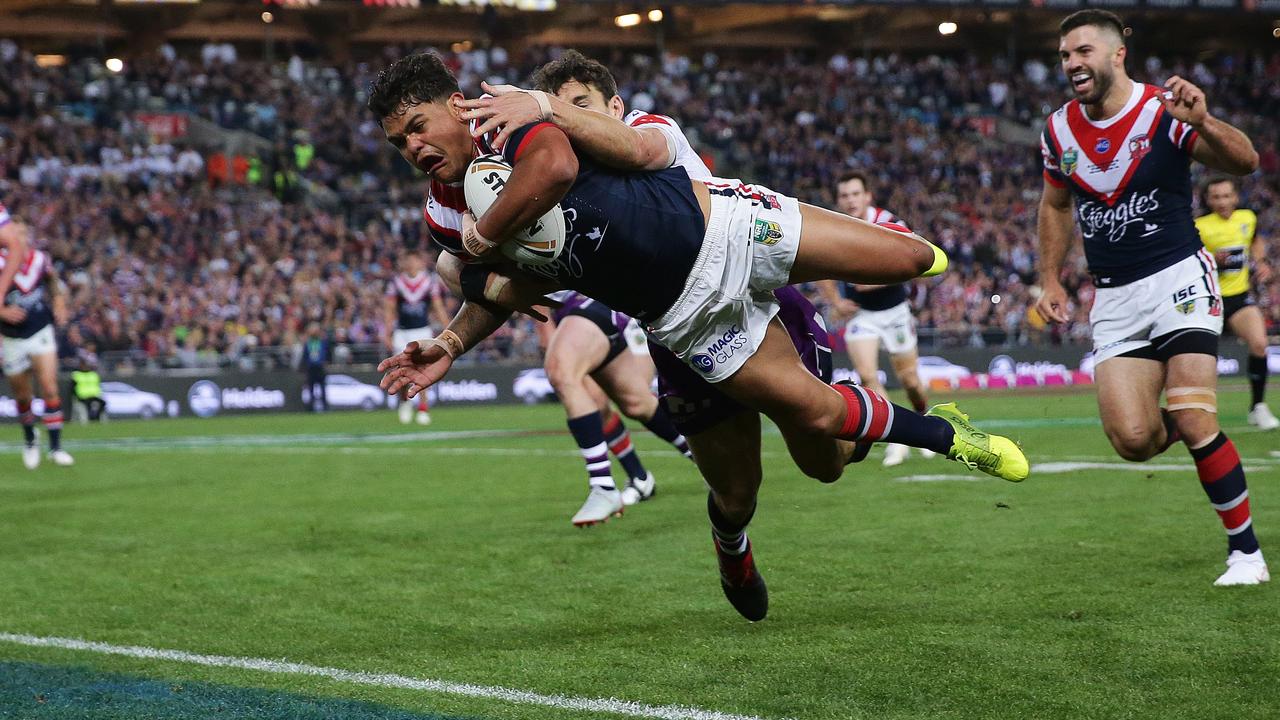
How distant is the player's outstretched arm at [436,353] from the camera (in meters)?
4.74

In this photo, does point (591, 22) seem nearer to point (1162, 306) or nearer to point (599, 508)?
point (599, 508)

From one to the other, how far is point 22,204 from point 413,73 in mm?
25702

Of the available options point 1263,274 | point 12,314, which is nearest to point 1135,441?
point 12,314

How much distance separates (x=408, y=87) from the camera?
4.32 meters

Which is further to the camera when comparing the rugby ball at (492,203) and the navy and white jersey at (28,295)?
the navy and white jersey at (28,295)

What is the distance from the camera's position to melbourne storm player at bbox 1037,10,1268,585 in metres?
5.84

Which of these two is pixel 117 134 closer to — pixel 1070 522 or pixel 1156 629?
pixel 1070 522

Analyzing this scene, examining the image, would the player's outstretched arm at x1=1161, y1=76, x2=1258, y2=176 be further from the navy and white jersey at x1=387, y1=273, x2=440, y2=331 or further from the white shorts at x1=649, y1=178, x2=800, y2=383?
the navy and white jersey at x1=387, y1=273, x2=440, y2=331

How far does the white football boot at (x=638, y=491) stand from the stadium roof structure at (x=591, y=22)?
1071 inches

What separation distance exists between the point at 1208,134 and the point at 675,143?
2.36 meters

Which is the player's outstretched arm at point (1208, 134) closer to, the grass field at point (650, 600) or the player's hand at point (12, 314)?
the grass field at point (650, 600)

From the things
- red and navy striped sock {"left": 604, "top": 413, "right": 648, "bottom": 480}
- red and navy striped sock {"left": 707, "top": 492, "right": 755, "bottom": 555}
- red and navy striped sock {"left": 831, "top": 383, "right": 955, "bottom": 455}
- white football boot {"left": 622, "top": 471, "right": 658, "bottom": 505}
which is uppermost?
red and navy striped sock {"left": 831, "top": 383, "right": 955, "bottom": 455}

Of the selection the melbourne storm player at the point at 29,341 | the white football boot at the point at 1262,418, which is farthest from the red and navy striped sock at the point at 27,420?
the white football boot at the point at 1262,418

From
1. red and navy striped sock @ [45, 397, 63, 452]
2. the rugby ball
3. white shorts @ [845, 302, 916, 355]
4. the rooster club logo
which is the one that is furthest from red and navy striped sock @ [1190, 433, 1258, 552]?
red and navy striped sock @ [45, 397, 63, 452]
